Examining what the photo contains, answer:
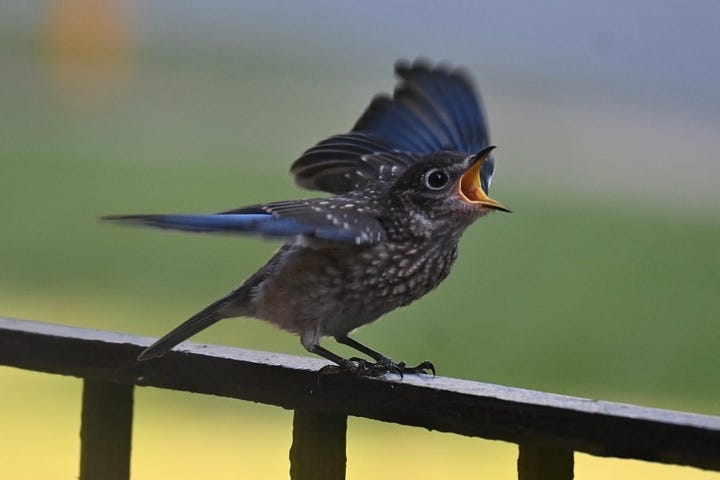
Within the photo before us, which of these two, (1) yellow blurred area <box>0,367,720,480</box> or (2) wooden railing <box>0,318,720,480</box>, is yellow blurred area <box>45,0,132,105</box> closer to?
(1) yellow blurred area <box>0,367,720,480</box>

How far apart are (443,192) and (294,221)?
389 millimetres

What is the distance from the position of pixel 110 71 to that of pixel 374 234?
1435 cm

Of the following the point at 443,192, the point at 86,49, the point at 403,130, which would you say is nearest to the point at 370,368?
the point at 443,192

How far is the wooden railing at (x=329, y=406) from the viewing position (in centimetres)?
133

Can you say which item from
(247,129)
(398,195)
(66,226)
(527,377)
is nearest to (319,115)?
(247,129)

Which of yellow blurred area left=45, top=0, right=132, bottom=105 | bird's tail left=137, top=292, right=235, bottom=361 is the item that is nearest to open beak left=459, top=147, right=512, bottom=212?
bird's tail left=137, top=292, right=235, bottom=361

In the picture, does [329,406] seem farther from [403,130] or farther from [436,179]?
[403,130]

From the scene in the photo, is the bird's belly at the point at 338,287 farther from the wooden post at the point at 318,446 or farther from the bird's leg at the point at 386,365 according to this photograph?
the wooden post at the point at 318,446

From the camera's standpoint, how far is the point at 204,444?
4.87 m

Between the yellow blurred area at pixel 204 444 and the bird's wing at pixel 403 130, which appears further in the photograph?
the yellow blurred area at pixel 204 444

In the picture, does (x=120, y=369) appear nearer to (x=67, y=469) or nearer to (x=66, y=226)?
(x=67, y=469)

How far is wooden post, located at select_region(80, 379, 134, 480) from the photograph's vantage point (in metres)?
1.72

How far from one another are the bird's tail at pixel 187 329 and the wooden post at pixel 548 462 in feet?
1.78

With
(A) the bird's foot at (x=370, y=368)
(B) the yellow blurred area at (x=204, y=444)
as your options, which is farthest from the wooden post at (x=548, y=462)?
(B) the yellow blurred area at (x=204, y=444)
